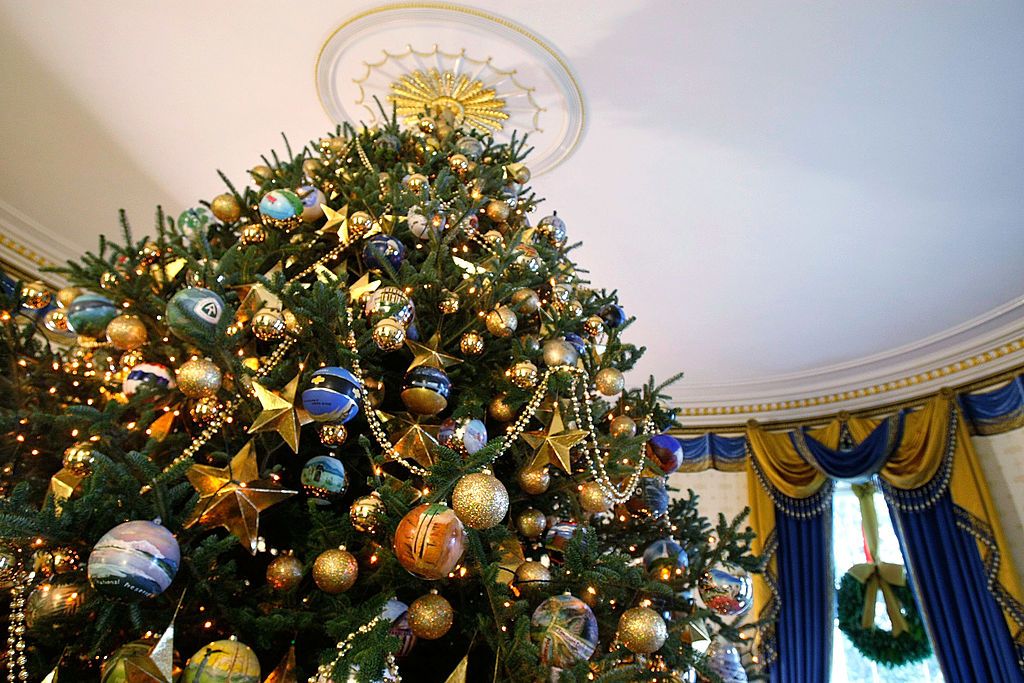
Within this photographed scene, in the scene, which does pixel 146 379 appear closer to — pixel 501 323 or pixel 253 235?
pixel 253 235

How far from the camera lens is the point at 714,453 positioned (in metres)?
4.84

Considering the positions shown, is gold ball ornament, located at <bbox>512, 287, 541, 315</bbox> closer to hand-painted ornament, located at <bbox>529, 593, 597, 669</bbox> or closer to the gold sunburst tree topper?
hand-painted ornament, located at <bbox>529, 593, 597, 669</bbox>

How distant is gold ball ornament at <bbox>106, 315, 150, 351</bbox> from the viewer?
1.03 meters

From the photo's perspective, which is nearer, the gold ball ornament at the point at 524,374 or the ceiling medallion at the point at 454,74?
the gold ball ornament at the point at 524,374

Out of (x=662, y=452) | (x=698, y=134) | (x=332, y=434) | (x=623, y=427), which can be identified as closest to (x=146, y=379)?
(x=332, y=434)

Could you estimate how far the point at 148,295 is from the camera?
42.8 inches

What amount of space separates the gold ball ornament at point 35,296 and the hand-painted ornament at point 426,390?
0.80 metres

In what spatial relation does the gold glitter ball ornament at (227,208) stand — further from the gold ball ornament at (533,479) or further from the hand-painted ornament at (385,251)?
the gold ball ornament at (533,479)

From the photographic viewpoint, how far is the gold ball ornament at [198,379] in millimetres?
927

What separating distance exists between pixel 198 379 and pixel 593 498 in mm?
736

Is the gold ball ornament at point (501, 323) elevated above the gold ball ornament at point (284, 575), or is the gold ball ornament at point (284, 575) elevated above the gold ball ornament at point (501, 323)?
the gold ball ornament at point (501, 323)

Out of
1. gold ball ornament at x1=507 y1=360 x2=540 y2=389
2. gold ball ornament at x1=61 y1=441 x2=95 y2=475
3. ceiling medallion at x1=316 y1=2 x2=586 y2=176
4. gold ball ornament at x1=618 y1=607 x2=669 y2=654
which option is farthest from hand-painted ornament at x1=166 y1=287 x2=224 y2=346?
ceiling medallion at x1=316 y1=2 x2=586 y2=176

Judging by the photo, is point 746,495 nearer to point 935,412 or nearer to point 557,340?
point 935,412

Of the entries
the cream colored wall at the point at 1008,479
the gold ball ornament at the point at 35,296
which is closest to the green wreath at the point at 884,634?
the cream colored wall at the point at 1008,479
